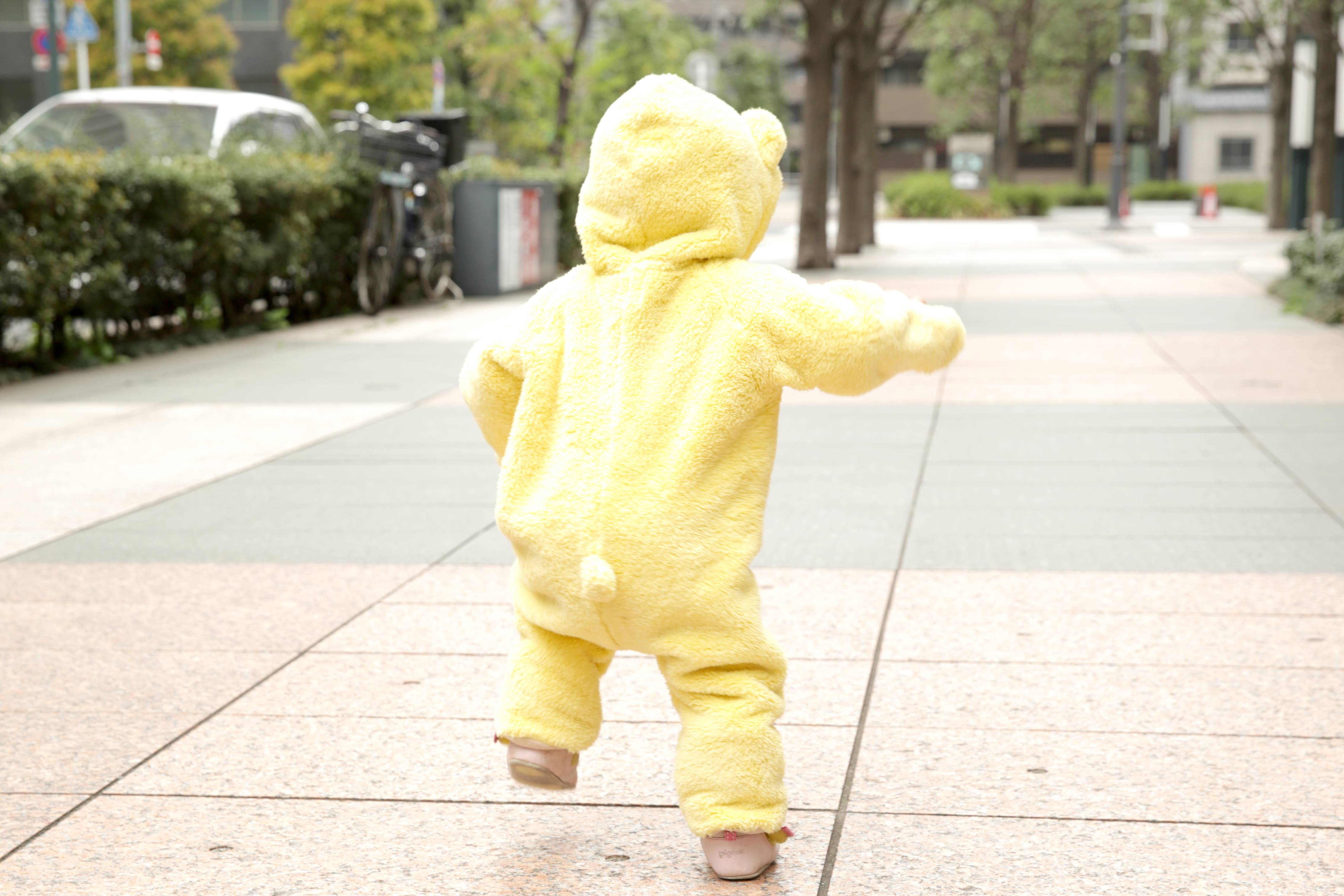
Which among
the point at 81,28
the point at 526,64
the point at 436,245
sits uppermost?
the point at 81,28

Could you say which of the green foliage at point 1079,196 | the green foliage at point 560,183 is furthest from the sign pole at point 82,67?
the green foliage at point 1079,196

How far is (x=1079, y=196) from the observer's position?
55031 millimetres

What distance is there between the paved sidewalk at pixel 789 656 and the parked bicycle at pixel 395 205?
5448mm

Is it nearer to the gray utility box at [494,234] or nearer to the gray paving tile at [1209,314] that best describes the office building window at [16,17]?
the gray utility box at [494,234]

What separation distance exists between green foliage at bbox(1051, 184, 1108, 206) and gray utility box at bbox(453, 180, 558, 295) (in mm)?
39717

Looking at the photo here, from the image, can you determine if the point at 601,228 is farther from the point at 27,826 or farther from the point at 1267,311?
the point at 1267,311

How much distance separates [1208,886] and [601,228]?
1.59 m

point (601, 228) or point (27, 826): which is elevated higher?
point (601, 228)

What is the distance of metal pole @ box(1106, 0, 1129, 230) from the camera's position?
37.4m

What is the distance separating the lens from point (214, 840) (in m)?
3.19

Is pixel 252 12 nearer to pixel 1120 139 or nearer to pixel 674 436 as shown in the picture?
pixel 1120 139

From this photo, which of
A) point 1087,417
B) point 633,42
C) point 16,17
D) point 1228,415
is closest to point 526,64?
point 633,42

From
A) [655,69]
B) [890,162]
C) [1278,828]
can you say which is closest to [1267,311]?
[1278,828]

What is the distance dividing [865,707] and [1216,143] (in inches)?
3028
